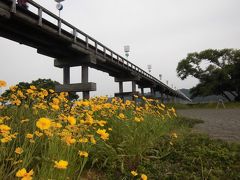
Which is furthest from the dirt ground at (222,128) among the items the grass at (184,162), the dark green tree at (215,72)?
the dark green tree at (215,72)

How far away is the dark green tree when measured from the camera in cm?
4559

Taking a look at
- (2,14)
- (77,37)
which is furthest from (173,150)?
(77,37)

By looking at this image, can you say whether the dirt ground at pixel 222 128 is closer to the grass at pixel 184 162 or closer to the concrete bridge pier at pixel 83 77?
the grass at pixel 184 162

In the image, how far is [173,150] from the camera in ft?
14.2

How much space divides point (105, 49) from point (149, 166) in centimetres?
1813

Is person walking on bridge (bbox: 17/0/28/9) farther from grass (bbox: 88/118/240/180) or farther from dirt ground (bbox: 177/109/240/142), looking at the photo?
grass (bbox: 88/118/240/180)

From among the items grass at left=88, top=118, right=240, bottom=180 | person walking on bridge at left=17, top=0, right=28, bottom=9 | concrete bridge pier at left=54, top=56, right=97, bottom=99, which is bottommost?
grass at left=88, top=118, right=240, bottom=180

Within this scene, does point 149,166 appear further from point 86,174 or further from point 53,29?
point 53,29

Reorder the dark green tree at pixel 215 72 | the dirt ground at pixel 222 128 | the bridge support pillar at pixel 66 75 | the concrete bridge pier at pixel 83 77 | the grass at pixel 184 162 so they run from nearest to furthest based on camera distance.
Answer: the grass at pixel 184 162
the dirt ground at pixel 222 128
the concrete bridge pier at pixel 83 77
the bridge support pillar at pixel 66 75
the dark green tree at pixel 215 72

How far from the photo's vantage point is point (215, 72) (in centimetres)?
4759

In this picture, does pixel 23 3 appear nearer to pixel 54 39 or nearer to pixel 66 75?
pixel 54 39

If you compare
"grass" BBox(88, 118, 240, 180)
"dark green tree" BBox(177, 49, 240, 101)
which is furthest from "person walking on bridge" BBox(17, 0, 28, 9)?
"dark green tree" BBox(177, 49, 240, 101)

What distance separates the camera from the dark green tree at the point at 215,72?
1795 inches

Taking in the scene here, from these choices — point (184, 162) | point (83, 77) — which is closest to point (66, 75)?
point (83, 77)
